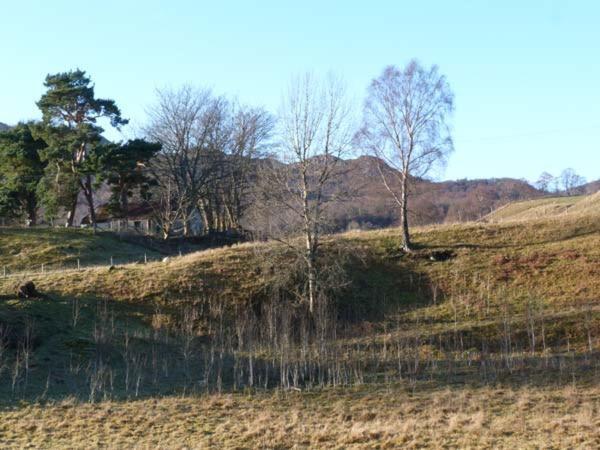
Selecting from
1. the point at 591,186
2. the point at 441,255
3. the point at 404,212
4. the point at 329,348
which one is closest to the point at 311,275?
the point at 329,348

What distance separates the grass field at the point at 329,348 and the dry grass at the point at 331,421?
0.06 m

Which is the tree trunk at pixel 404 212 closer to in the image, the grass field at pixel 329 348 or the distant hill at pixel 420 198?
the distant hill at pixel 420 198

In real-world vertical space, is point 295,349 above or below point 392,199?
below

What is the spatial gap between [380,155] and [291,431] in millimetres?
22474

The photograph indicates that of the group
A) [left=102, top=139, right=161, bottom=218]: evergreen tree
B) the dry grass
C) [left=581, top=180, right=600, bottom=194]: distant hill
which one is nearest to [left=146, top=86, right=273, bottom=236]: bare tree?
[left=102, top=139, right=161, bottom=218]: evergreen tree

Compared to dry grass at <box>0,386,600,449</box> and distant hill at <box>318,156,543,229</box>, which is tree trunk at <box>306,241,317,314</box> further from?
dry grass at <box>0,386,600,449</box>

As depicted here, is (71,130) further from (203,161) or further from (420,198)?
(420,198)

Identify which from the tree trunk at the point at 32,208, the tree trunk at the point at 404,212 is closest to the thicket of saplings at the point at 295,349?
the tree trunk at the point at 404,212

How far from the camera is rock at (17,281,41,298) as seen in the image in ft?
80.2

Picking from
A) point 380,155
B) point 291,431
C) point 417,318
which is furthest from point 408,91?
point 291,431

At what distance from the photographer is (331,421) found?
13617mm

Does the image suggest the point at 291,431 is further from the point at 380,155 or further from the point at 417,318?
the point at 380,155

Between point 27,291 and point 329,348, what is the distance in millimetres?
11763

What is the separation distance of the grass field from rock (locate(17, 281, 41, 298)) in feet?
1.37
